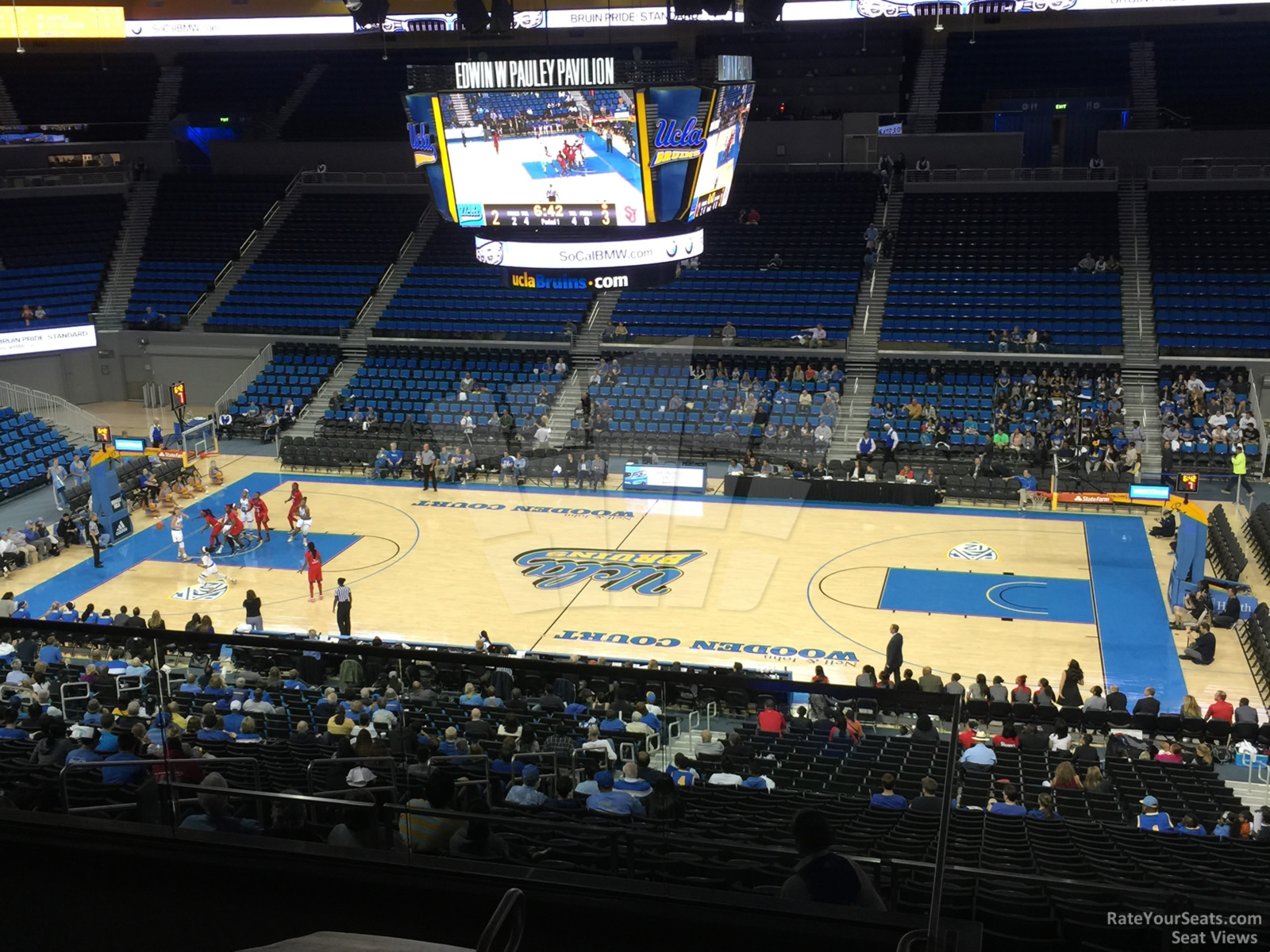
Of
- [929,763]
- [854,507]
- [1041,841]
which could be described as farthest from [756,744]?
[854,507]

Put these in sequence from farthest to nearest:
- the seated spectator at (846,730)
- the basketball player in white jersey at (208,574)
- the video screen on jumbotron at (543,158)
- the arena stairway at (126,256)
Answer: the arena stairway at (126,256), the basketball player in white jersey at (208,574), the video screen on jumbotron at (543,158), the seated spectator at (846,730)

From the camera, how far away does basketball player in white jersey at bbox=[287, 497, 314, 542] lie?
26625 mm

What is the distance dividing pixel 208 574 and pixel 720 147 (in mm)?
13348

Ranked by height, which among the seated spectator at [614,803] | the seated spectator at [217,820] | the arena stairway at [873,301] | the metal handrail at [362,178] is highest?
the metal handrail at [362,178]

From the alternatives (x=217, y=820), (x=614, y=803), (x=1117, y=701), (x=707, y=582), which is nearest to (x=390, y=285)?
(x=707, y=582)

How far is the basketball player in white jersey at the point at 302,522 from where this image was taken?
1048 inches

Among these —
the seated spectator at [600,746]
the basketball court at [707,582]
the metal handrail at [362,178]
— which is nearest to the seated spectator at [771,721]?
the seated spectator at [600,746]

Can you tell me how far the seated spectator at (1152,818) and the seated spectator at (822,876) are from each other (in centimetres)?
774

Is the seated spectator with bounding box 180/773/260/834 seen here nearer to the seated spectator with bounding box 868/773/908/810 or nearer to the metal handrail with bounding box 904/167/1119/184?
the seated spectator with bounding box 868/773/908/810

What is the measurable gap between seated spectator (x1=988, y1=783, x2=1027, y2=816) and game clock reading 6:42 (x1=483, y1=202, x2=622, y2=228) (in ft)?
36.4

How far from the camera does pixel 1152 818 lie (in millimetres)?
11570

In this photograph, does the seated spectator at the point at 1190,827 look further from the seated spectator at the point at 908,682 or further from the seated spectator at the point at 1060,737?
the seated spectator at the point at 908,682

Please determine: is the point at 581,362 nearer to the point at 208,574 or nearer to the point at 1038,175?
the point at 208,574

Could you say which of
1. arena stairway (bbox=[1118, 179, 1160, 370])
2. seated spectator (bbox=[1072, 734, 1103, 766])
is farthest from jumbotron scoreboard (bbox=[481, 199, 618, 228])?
arena stairway (bbox=[1118, 179, 1160, 370])
